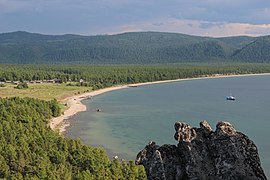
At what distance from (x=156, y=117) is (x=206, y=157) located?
5272 centimetres

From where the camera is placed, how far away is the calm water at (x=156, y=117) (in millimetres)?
55000

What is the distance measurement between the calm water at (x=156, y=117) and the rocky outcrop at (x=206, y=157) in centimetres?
1892

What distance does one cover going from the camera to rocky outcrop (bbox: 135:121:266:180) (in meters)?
22.2

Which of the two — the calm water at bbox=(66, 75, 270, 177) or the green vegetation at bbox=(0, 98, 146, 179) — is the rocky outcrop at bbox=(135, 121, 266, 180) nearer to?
the green vegetation at bbox=(0, 98, 146, 179)

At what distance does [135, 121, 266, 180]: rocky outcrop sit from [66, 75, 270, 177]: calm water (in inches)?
745

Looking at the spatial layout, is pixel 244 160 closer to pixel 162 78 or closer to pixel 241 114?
pixel 241 114

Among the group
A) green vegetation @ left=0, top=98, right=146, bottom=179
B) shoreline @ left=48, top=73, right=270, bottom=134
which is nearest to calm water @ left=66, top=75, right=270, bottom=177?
shoreline @ left=48, top=73, right=270, bottom=134

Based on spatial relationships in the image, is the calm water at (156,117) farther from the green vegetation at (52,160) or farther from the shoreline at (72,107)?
the green vegetation at (52,160)

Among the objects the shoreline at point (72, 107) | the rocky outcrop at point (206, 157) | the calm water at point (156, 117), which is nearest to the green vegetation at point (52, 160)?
the rocky outcrop at point (206, 157)

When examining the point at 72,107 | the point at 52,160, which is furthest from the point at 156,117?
the point at 52,160

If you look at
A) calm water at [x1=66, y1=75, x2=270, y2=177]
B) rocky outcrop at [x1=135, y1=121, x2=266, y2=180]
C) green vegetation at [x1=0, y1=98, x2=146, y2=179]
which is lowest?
calm water at [x1=66, y1=75, x2=270, y2=177]

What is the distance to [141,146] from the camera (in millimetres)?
51469

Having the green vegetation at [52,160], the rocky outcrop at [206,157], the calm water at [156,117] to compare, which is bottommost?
the calm water at [156,117]

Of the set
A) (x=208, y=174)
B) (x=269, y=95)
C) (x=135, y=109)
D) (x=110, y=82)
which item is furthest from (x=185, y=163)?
(x=110, y=82)
